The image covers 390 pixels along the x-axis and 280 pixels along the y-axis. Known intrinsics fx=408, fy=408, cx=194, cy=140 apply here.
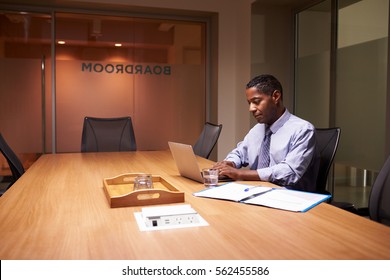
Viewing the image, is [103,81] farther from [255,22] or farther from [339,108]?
[339,108]

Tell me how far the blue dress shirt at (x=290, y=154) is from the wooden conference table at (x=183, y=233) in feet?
1.96

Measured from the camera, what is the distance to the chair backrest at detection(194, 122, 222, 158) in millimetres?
3578

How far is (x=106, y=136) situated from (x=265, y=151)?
2.19m

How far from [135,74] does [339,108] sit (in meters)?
2.97

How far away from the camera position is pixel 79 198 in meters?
1.83

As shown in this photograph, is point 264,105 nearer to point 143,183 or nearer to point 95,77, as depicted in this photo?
point 143,183

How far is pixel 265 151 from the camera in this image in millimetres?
2623

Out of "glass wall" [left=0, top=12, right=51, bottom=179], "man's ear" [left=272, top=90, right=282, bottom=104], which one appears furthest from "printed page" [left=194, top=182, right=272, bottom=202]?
"glass wall" [left=0, top=12, right=51, bottom=179]

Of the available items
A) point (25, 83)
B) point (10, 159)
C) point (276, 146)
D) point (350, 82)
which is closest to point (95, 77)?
point (25, 83)

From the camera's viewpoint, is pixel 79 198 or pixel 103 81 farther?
pixel 103 81

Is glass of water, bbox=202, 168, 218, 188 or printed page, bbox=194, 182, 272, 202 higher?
glass of water, bbox=202, 168, 218, 188

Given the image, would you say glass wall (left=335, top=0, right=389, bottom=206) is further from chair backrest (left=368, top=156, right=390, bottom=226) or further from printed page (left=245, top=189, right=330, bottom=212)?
printed page (left=245, top=189, right=330, bottom=212)

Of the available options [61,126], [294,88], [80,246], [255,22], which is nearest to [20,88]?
[61,126]

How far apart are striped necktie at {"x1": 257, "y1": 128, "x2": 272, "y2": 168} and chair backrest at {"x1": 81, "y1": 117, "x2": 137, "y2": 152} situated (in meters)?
1.98
